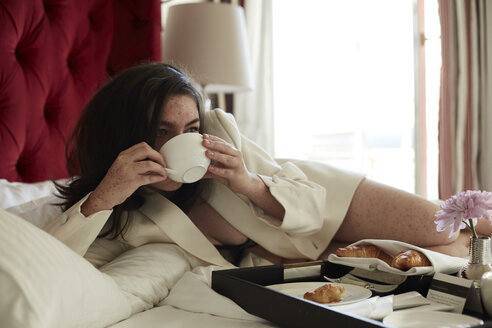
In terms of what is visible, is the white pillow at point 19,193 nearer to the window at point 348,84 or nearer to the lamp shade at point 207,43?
the lamp shade at point 207,43

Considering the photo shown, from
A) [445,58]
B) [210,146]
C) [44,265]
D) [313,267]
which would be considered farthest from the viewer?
[445,58]

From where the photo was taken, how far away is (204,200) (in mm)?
1130

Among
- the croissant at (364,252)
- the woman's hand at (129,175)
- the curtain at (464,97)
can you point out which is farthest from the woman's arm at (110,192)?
the curtain at (464,97)

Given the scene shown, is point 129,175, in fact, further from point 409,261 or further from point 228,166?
point 409,261

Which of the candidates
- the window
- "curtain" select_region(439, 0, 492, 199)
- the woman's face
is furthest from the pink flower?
the window

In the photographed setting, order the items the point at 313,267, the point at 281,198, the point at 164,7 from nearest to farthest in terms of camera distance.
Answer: the point at 313,267 < the point at 281,198 < the point at 164,7

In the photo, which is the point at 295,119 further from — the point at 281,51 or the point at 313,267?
the point at 313,267

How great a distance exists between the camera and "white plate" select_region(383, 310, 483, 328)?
0.52 meters

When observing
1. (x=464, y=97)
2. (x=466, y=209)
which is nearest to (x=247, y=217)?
(x=466, y=209)

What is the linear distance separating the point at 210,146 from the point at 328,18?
A: 203cm

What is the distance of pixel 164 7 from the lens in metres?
2.60

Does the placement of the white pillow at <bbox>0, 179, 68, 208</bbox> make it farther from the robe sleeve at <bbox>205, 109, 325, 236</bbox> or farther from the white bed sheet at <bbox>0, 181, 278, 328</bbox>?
the robe sleeve at <bbox>205, 109, 325, 236</bbox>

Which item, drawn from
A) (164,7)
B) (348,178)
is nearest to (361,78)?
(164,7)

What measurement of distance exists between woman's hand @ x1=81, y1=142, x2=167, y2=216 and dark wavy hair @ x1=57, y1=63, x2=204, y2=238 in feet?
0.31
